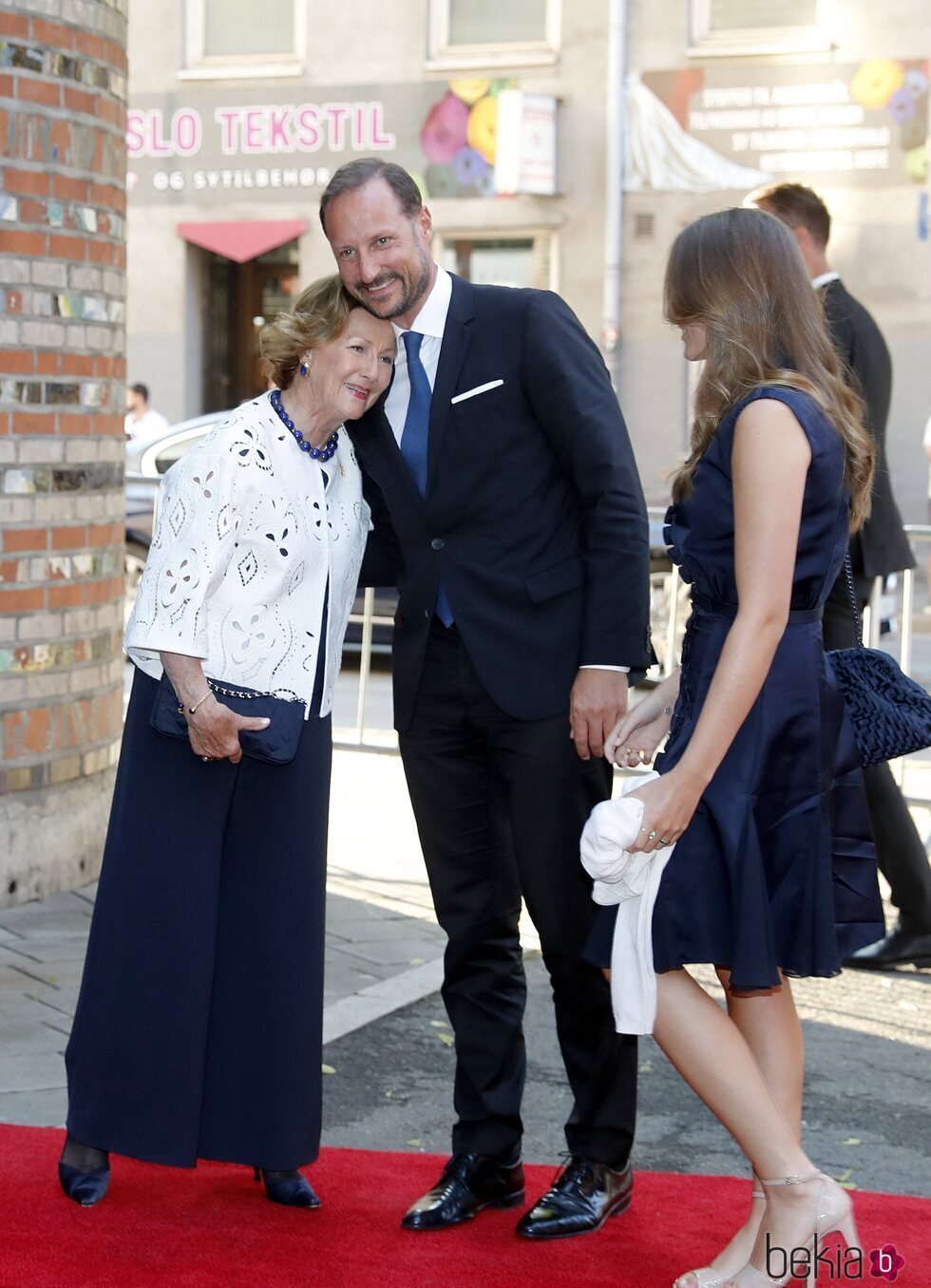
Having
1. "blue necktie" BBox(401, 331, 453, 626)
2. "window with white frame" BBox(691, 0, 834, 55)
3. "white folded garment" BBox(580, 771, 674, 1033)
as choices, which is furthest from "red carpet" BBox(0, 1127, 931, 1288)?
"window with white frame" BBox(691, 0, 834, 55)

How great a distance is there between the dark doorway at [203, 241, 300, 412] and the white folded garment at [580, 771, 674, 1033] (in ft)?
62.7

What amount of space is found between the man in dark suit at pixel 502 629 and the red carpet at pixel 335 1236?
0.10 meters

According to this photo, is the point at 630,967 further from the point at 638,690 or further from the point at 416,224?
the point at 638,690

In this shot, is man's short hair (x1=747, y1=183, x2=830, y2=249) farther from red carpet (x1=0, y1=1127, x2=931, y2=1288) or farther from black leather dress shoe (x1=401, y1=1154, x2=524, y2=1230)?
black leather dress shoe (x1=401, y1=1154, x2=524, y2=1230)

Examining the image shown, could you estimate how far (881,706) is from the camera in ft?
11.6

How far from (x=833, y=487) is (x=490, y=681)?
823 mm

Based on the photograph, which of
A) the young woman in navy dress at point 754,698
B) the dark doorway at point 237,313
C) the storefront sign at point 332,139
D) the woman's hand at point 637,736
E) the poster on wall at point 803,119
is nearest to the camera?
the young woman in navy dress at point 754,698

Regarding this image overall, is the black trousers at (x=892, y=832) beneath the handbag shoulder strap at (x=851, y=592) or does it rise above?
beneath

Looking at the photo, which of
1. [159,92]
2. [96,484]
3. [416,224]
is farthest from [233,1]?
[416,224]

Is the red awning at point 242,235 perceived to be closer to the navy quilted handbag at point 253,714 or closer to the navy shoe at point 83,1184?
the navy quilted handbag at point 253,714

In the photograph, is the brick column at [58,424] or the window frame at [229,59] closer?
the brick column at [58,424]

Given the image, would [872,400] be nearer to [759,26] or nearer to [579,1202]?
[579,1202]

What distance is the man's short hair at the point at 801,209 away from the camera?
558cm
